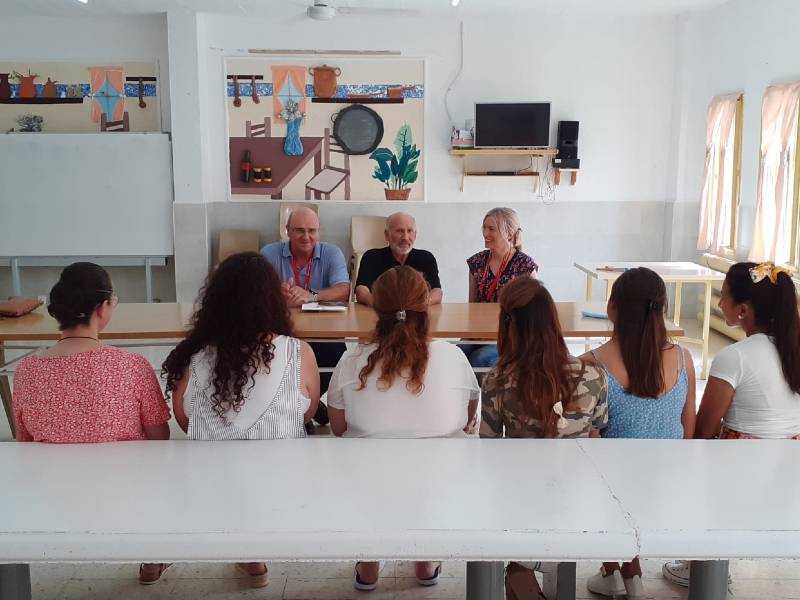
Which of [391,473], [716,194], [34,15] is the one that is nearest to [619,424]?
[391,473]

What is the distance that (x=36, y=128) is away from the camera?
7.12 metres

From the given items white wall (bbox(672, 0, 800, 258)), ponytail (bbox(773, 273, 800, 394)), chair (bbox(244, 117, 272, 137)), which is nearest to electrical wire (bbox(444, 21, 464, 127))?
chair (bbox(244, 117, 272, 137))

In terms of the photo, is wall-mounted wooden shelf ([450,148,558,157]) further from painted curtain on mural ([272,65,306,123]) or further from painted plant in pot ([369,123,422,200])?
painted curtain on mural ([272,65,306,123])

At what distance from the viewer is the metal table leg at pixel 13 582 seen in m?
1.76

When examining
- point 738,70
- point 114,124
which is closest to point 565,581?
point 738,70

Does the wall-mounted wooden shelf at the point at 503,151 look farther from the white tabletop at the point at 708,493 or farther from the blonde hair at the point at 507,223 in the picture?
the white tabletop at the point at 708,493

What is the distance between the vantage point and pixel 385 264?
4184 mm

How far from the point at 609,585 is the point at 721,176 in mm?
5066

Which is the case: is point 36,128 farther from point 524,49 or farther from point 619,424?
point 619,424

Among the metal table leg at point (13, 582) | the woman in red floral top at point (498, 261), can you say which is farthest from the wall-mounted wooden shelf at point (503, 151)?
the metal table leg at point (13, 582)

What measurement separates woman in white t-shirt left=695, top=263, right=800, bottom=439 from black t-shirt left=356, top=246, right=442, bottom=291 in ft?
6.23

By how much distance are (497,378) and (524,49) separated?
553 centimetres

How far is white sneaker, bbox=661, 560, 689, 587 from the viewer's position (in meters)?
2.61

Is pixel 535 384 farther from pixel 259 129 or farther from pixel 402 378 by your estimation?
pixel 259 129
